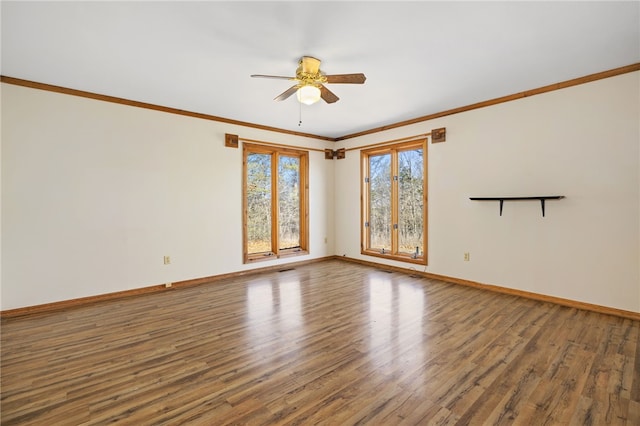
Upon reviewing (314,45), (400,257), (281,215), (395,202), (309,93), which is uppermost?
(314,45)

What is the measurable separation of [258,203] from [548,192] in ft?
13.9

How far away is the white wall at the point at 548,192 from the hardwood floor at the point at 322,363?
1.49 ft

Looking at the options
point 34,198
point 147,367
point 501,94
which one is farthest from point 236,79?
point 501,94

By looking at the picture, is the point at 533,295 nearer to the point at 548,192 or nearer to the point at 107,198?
the point at 548,192

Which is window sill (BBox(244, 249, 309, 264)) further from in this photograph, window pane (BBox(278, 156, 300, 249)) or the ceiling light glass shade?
the ceiling light glass shade

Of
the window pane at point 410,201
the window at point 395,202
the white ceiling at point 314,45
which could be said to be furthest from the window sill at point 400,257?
the white ceiling at point 314,45

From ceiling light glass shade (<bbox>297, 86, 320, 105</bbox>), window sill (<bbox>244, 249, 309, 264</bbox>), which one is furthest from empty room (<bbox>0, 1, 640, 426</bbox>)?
window sill (<bbox>244, 249, 309, 264</bbox>)

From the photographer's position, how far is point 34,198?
3.30m

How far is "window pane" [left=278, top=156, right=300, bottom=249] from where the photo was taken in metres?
5.62

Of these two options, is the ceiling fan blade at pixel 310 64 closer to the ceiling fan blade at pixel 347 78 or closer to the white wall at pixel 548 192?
the ceiling fan blade at pixel 347 78

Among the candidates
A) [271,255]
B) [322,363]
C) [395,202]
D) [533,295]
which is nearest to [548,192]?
[533,295]

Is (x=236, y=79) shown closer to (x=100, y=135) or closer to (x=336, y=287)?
(x=100, y=135)

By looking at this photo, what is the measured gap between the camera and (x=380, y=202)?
5625 millimetres

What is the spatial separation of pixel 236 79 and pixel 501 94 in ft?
10.8
